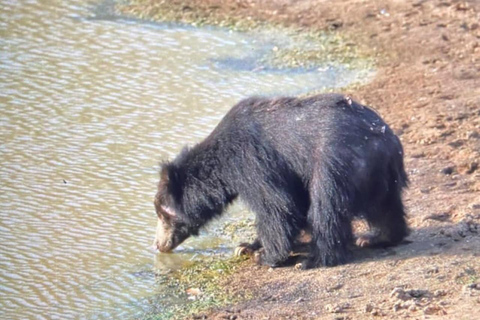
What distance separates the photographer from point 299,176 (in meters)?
5.93

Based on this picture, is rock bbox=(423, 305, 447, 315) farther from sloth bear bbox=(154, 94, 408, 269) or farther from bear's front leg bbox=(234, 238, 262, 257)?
bear's front leg bbox=(234, 238, 262, 257)

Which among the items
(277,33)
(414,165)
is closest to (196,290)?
(414,165)

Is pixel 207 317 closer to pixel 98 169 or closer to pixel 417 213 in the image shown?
pixel 417 213

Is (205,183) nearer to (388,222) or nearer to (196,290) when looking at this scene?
(196,290)

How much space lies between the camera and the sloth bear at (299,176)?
18.9ft

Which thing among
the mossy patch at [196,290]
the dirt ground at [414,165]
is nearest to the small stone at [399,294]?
the dirt ground at [414,165]

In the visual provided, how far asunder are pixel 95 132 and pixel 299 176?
2889 millimetres

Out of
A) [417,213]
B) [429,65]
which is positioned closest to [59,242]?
[417,213]

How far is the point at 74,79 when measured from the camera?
31.0 ft

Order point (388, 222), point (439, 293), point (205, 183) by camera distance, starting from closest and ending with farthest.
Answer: point (439, 293) → point (388, 222) → point (205, 183)

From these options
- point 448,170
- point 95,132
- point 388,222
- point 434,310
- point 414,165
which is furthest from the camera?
point 95,132

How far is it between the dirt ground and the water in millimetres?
704

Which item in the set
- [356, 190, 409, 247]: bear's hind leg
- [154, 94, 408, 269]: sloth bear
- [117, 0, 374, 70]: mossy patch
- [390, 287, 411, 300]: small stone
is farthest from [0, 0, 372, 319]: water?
[390, 287, 411, 300]: small stone

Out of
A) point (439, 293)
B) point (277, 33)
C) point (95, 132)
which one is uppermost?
point (277, 33)
